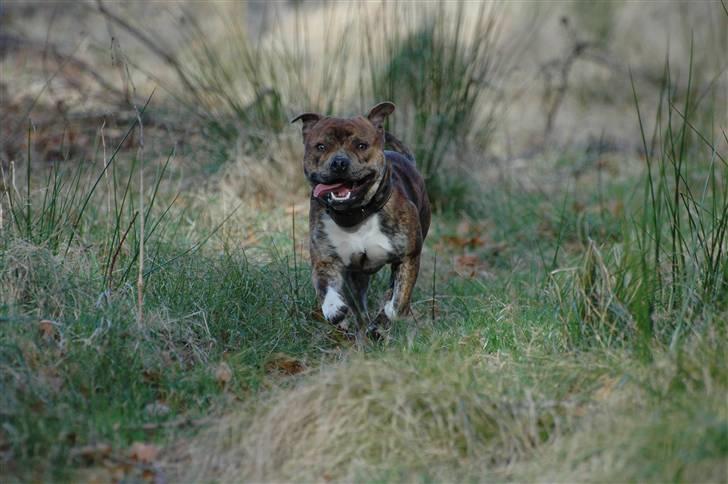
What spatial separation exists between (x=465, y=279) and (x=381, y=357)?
2093 millimetres

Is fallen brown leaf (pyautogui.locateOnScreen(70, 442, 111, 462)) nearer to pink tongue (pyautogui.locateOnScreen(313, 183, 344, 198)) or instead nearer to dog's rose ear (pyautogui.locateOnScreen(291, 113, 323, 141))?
pink tongue (pyautogui.locateOnScreen(313, 183, 344, 198))

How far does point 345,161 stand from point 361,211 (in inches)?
14.1

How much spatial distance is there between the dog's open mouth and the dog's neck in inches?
4.7

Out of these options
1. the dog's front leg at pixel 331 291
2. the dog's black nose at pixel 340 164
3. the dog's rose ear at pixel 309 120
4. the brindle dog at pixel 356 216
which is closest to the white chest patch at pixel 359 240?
the brindle dog at pixel 356 216

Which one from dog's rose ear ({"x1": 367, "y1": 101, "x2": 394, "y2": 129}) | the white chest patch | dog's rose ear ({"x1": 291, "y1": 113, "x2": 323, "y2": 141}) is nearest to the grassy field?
the white chest patch

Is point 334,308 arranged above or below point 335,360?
above

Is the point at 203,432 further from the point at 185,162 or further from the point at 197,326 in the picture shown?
the point at 185,162

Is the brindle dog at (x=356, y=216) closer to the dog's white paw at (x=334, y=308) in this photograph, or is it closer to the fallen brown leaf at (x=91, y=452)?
the dog's white paw at (x=334, y=308)

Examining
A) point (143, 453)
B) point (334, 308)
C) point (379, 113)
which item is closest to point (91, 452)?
point (143, 453)

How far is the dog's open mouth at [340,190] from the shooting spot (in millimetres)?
5457

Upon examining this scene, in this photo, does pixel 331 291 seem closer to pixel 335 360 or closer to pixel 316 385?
pixel 335 360

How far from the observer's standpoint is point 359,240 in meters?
5.70

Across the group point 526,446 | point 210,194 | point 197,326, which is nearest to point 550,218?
point 210,194

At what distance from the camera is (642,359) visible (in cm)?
443
